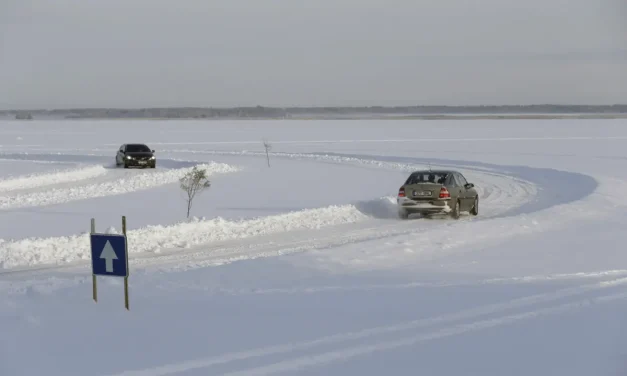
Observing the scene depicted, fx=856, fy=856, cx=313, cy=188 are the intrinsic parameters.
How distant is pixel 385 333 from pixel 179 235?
933cm

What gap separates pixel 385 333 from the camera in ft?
30.1

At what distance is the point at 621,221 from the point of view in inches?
845

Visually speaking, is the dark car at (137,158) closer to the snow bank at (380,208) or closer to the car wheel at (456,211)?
the snow bank at (380,208)

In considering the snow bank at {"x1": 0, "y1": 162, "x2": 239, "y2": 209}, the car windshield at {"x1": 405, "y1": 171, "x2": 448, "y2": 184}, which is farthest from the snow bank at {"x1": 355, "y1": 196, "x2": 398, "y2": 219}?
the snow bank at {"x1": 0, "y1": 162, "x2": 239, "y2": 209}

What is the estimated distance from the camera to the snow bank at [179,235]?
1536 centimetres

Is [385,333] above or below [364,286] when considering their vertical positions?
above

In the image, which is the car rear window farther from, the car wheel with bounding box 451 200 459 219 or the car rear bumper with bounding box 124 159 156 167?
the car wheel with bounding box 451 200 459 219

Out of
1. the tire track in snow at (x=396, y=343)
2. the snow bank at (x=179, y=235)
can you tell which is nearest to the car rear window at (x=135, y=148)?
the snow bank at (x=179, y=235)

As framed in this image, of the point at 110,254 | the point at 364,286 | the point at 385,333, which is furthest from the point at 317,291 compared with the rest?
the point at 110,254

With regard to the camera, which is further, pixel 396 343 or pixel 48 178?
pixel 48 178

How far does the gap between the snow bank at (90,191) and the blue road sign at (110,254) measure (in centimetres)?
1661

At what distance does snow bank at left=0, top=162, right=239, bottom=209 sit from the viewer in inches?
1056

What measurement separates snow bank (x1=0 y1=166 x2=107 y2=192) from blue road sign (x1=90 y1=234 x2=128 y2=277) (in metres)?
22.7

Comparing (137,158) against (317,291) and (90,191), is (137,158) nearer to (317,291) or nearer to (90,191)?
(90,191)
